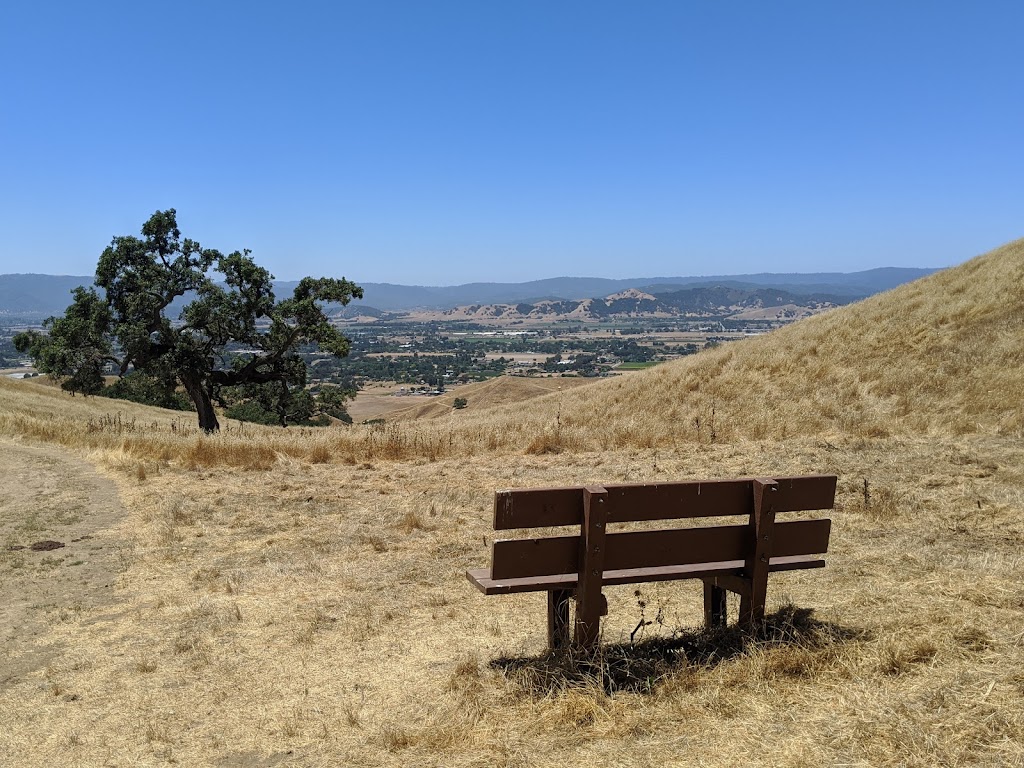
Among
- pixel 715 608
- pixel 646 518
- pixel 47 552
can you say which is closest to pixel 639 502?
pixel 646 518

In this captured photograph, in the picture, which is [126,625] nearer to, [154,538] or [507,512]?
[154,538]

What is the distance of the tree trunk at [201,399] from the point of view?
25.3 m

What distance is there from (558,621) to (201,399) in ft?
75.8

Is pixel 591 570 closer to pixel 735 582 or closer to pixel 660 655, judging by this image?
pixel 660 655

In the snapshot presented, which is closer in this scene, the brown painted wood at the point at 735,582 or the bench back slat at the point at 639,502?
the bench back slat at the point at 639,502

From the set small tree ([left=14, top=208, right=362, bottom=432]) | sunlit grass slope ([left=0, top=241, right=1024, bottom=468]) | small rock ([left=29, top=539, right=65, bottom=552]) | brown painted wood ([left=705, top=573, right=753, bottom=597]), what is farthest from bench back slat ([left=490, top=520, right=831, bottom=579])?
small tree ([left=14, top=208, right=362, bottom=432])

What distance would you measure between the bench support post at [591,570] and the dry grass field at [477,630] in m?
0.27

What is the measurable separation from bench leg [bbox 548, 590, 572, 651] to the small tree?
21.0 metres

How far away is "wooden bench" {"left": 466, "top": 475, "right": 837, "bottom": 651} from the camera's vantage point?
4961mm

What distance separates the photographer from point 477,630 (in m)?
6.37

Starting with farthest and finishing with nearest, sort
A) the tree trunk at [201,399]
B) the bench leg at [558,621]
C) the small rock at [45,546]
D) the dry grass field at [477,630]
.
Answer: the tree trunk at [201,399] → the small rock at [45,546] → the bench leg at [558,621] → the dry grass field at [477,630]

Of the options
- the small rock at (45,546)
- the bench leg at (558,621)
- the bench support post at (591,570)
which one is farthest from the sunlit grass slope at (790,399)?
the bench support post at (591,570)

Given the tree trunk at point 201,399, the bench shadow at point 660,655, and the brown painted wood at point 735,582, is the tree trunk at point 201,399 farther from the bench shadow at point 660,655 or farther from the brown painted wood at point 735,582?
the brown painted wood at point 735,582

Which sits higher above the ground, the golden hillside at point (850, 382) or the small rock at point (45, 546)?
the golden hillside at point (850, 382)
